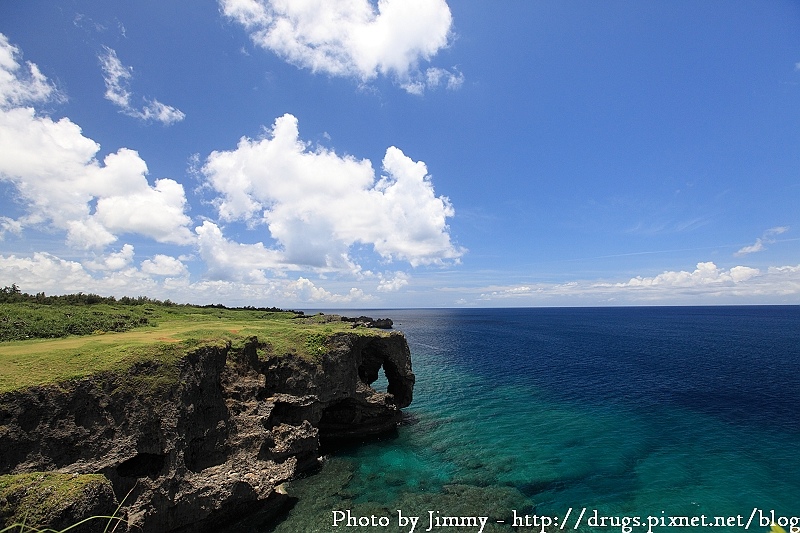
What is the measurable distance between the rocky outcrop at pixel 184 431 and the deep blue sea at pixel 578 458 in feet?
9.77

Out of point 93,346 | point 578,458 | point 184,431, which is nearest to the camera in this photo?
point 184,431

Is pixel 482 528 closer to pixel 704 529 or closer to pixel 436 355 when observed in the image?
pixel 704 529

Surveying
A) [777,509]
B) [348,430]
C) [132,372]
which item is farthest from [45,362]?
[777,509]

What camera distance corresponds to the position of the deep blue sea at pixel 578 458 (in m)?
24.8

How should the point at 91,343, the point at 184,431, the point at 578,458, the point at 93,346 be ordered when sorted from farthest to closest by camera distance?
the point at 578,458
the point at 91,343
the point at 93,346
the point at 184,431

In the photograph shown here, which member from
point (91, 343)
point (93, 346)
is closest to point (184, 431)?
point (93, 346)

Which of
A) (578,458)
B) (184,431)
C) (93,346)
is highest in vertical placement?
(93,346)

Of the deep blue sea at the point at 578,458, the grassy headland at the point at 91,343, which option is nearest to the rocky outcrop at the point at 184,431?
the grassy headland at the point at 91,343

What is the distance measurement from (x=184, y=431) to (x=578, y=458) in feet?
99.5

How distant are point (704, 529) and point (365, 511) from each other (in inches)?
832

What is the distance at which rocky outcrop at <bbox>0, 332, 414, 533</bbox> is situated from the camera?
65.4 ft

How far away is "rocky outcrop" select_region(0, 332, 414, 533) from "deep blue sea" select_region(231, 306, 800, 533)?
9.77 feet

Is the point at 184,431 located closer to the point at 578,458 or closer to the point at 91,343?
the point at 91,343

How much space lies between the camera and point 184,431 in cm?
2362
